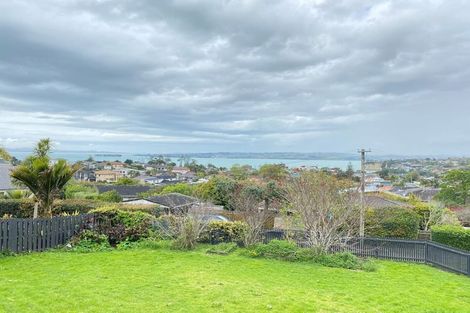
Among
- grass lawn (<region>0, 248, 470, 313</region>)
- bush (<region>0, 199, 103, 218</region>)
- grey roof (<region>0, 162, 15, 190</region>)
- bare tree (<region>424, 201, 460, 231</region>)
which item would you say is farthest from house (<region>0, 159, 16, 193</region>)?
bare tree (<region>424, 201, 460, 231</region>)

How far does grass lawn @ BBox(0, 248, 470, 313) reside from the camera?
657cm

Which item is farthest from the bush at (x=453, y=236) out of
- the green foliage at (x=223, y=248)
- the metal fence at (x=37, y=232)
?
the metal fence at (x=37, y=232)

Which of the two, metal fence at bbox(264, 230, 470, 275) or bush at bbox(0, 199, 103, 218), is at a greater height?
bush at bbox(0, 199, 103, 218)

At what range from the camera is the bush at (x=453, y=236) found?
15148mm

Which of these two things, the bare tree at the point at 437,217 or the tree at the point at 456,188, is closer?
the bare tree at the point at 437,217

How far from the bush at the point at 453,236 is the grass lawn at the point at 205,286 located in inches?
173

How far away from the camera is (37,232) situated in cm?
1130

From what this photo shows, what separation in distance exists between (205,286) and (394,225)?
1472 centimetres

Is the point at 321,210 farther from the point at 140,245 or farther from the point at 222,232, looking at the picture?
the point at 140,245

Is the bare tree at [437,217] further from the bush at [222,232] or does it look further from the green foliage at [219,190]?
the green foliage at [219,190]

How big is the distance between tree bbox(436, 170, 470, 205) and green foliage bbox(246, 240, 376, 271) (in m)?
37.0

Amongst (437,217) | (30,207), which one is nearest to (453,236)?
(437,217)

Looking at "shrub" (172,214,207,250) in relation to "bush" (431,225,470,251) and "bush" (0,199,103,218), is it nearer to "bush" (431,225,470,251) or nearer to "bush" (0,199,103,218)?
"bush" (0,199,103,218)

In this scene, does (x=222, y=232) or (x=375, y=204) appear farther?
(x=375, y=204)
